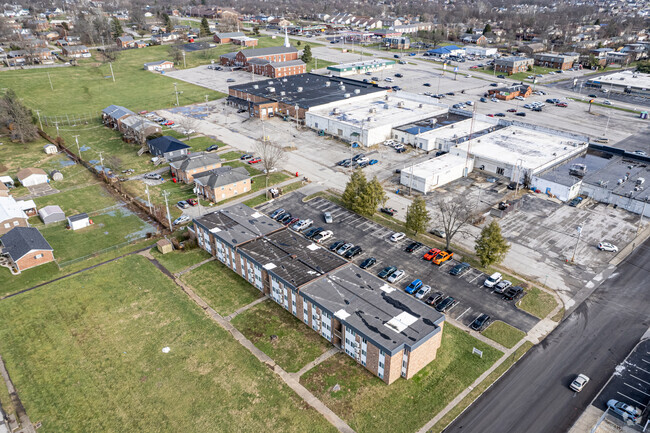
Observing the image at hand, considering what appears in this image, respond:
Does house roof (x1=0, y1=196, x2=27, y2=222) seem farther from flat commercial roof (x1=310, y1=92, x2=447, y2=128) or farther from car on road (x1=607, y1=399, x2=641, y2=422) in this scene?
car on road (x1=607, y1=399, x2=641, y2=422)

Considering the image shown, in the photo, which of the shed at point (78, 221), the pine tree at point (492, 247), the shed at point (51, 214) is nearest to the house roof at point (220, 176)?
the shed at point (78, 221)

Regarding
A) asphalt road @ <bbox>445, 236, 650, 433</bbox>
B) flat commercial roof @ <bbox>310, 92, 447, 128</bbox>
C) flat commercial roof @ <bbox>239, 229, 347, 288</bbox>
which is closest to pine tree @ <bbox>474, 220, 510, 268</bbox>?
asphalt road @ <bbox>445, 236, 650, 433</bbox>

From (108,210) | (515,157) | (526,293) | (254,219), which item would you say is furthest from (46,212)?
(515,157)

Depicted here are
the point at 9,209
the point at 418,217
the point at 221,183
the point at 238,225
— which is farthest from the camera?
the point at 221,183

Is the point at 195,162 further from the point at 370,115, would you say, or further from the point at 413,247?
the point at 370,115

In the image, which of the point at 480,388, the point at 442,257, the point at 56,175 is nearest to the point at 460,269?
the point at 442,257

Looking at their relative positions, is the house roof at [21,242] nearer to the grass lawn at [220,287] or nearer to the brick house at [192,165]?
the grass lawn at [220,287]
